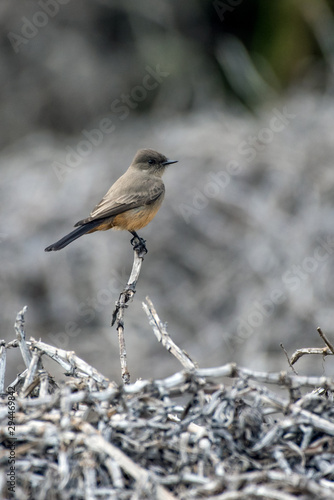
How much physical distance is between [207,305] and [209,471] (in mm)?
5953

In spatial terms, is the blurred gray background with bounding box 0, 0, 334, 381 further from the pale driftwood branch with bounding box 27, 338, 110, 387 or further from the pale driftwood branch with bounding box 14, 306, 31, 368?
the pale driftwood branch with bounding box 14, 306, 31, 368

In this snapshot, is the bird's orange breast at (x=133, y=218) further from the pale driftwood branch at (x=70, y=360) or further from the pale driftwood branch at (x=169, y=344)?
the pale driftwood branch at (x=70, y=360)

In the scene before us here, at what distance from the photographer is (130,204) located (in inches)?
231

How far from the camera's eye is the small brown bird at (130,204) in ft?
18.4

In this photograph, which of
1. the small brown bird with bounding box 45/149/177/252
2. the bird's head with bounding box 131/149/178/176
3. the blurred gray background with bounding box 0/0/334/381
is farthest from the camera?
the blurred gray background with bounding box 0/0/334/381

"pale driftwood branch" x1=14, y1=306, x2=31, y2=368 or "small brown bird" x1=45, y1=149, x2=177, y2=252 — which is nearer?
"pale driftwood branch" x1=14, y1=306, x2=31, y2=368

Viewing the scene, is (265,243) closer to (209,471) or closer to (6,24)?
(209,471)

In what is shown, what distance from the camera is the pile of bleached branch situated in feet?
8.20

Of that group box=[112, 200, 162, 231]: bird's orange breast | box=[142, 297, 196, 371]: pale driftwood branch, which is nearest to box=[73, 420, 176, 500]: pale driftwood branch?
box=[142, 297, 196, 371]: pale driftwood branch

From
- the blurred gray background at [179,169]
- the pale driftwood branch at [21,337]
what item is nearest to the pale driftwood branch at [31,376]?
the pale driftwood branch at [21,337]

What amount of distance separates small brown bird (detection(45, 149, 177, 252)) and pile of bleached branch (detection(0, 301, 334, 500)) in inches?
104

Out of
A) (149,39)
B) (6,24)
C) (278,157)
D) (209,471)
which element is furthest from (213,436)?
(6,24)

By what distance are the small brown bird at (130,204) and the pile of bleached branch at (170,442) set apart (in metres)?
2.63

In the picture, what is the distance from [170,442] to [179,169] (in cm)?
773
